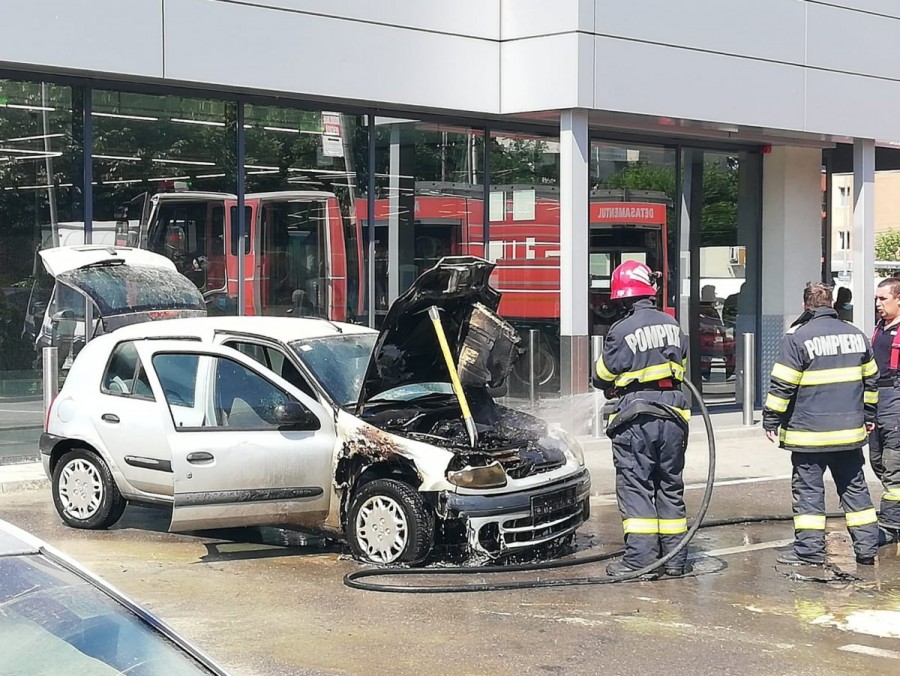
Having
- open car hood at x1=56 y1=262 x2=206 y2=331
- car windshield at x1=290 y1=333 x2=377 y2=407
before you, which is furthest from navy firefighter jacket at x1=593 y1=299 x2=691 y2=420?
open car hood at x1=56 y1=262 x2=206 y2=331

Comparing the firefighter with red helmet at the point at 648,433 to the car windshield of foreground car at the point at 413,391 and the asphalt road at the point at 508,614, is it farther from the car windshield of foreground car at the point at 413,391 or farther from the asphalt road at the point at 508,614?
the car windshield of foreground car at the point at 413,391

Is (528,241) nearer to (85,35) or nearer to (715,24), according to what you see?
(715,24)

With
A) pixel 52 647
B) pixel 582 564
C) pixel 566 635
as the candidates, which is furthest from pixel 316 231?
pixel 52 647

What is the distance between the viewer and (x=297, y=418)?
8383 millimetres

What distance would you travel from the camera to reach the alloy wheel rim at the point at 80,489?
9234 mm

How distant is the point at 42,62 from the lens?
11.7 m

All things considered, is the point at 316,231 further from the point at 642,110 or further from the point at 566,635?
the point at 566,635

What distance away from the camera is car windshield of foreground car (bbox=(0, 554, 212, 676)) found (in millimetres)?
2557

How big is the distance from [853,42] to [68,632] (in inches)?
646

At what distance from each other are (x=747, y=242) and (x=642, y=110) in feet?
15.3

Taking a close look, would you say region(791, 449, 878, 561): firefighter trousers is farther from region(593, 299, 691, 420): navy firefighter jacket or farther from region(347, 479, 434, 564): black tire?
region(347, 479, 434, 564): black tire

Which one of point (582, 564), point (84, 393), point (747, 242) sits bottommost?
point (582, 564)

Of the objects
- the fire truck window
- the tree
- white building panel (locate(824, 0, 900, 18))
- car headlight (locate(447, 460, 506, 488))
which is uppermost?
white building panel (locate(824, 0, 900, 18))

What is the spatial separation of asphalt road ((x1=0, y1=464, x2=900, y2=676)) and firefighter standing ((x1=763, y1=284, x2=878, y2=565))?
0.32 meters
